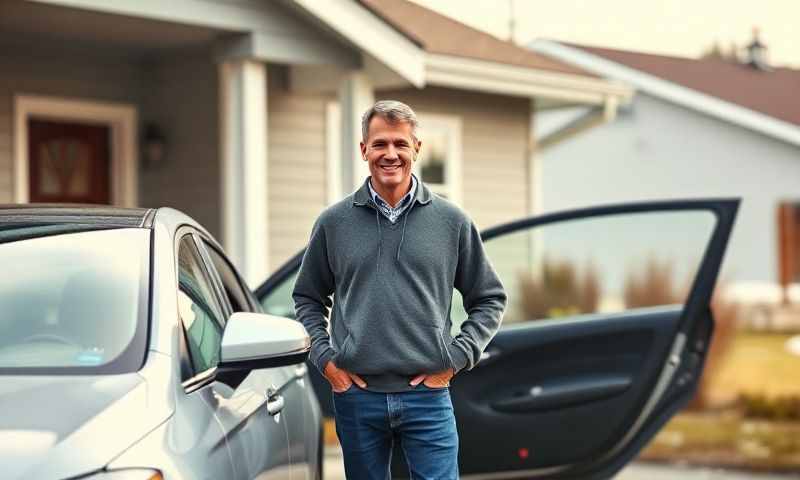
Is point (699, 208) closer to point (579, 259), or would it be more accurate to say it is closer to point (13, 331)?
point (13, 331)

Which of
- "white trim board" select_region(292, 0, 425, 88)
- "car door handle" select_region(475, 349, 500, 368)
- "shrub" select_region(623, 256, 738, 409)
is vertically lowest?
"shrub" select_region(623, 256, 738, 409)

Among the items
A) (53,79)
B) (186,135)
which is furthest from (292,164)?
(53,79)

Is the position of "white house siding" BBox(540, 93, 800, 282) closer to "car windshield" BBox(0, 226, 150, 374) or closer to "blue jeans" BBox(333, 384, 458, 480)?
"blue jeans" BBox(333, 384, 458, 480)

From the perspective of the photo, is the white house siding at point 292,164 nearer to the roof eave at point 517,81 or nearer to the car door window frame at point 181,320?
the roof eave at point 517,81

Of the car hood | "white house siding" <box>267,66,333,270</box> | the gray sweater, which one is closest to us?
the car hood

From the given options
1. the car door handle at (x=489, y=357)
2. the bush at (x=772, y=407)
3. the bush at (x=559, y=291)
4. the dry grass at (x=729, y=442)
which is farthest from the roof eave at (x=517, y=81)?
the car door handle at (x=489, y=357)

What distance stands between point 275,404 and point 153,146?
8.47m

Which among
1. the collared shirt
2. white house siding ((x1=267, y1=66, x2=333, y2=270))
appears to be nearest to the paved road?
white house siding ((x1=267, y1=66, x2=333, y2=270))

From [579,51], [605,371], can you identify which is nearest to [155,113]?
[605,371]

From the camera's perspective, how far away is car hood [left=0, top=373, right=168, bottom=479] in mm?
2928

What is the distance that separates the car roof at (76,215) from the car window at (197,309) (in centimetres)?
16

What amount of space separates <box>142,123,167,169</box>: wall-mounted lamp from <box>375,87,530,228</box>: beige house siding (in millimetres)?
2894

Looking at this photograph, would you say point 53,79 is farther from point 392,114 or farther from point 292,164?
point 392,114

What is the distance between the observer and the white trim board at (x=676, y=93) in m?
26.8
